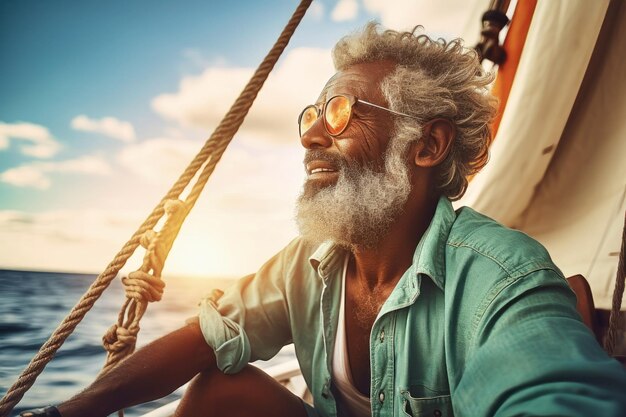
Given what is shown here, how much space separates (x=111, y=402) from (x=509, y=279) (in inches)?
46.8

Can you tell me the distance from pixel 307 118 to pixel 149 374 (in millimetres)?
1078

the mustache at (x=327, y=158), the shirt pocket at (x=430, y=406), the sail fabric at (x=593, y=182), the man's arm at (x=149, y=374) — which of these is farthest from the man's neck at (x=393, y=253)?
the sail fabric at (x=593, y=182)

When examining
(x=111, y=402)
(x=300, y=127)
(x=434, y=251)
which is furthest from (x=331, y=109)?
(x=111, y=402)

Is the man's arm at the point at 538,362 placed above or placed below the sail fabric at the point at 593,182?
below

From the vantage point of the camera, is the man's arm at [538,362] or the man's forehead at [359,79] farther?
the man's forehead at [359,79]

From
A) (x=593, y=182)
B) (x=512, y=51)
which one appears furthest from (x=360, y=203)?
(x=512, y=51)

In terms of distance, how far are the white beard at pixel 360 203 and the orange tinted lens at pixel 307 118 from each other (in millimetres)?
238

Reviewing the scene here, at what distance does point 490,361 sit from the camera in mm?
822

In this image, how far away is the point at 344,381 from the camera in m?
1.38

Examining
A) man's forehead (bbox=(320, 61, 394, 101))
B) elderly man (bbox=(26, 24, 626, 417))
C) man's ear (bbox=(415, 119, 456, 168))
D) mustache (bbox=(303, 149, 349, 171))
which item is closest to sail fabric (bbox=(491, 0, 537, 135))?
elderly man (bbox=(26, 24, 626, 417))

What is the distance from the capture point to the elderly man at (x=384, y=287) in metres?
0.93

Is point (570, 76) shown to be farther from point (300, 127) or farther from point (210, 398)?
point (210, 398)

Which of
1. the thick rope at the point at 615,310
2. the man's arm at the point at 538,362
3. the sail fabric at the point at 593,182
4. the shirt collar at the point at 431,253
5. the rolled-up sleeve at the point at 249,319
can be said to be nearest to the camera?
the man's arm at the point at 538,362

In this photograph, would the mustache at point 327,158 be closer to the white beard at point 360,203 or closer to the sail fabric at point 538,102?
the white beard at point 360,203
